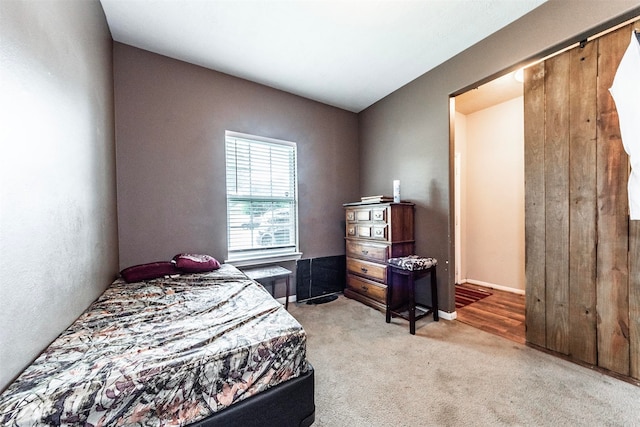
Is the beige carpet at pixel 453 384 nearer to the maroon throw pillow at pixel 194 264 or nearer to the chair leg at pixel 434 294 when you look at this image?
the chair leg at pixel 434 294

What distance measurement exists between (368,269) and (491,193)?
2.36m

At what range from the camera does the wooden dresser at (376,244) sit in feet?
9.07

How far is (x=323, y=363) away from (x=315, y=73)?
9.70ft

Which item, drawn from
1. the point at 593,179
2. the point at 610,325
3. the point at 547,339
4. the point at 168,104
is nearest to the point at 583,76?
the point at 593,179

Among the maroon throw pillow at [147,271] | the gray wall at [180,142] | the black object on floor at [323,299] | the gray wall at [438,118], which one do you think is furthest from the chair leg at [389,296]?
the maroon throw pillow at [147,271]

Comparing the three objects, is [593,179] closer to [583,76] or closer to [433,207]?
[583,76]

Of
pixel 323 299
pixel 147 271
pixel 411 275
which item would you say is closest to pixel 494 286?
pixel 411 275

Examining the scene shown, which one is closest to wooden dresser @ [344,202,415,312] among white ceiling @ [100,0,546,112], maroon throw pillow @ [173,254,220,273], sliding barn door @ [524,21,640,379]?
sliding barn door @ [524,21,640,379]

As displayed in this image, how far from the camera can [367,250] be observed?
9.94ft

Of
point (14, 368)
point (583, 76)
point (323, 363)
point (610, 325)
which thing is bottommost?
point (323, 363)

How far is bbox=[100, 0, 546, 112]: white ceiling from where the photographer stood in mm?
1908

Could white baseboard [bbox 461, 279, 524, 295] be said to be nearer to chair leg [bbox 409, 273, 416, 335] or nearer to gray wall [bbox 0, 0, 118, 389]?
chair leg [bbox 409, 273, 416, 335]

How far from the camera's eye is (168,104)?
8.32 feet

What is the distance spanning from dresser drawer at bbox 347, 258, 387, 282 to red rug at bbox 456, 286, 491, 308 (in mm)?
1089
